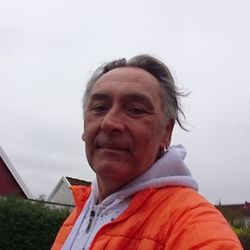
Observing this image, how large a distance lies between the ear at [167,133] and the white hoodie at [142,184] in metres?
0.05

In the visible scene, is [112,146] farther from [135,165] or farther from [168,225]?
[168,225]

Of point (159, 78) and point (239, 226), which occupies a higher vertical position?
point (159, 78)

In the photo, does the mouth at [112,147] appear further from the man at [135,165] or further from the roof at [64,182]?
the roof at [64,182]

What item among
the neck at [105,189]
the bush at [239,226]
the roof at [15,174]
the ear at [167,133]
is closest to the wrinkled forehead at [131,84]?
the ear at [167,133]

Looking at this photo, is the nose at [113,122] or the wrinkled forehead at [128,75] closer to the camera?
the nose at [113,122]

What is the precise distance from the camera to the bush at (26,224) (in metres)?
11.1

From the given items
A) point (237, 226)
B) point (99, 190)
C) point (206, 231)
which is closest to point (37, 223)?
point (237, 226)

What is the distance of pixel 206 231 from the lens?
138 cm

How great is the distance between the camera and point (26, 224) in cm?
1134

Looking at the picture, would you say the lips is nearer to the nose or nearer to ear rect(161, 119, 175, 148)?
the nose

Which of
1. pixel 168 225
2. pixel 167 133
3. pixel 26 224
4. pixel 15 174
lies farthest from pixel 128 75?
pixel 15 174

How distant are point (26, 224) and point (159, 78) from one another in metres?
9.92

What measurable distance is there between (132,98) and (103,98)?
132 millimetres

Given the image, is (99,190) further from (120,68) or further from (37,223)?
(37,223)
